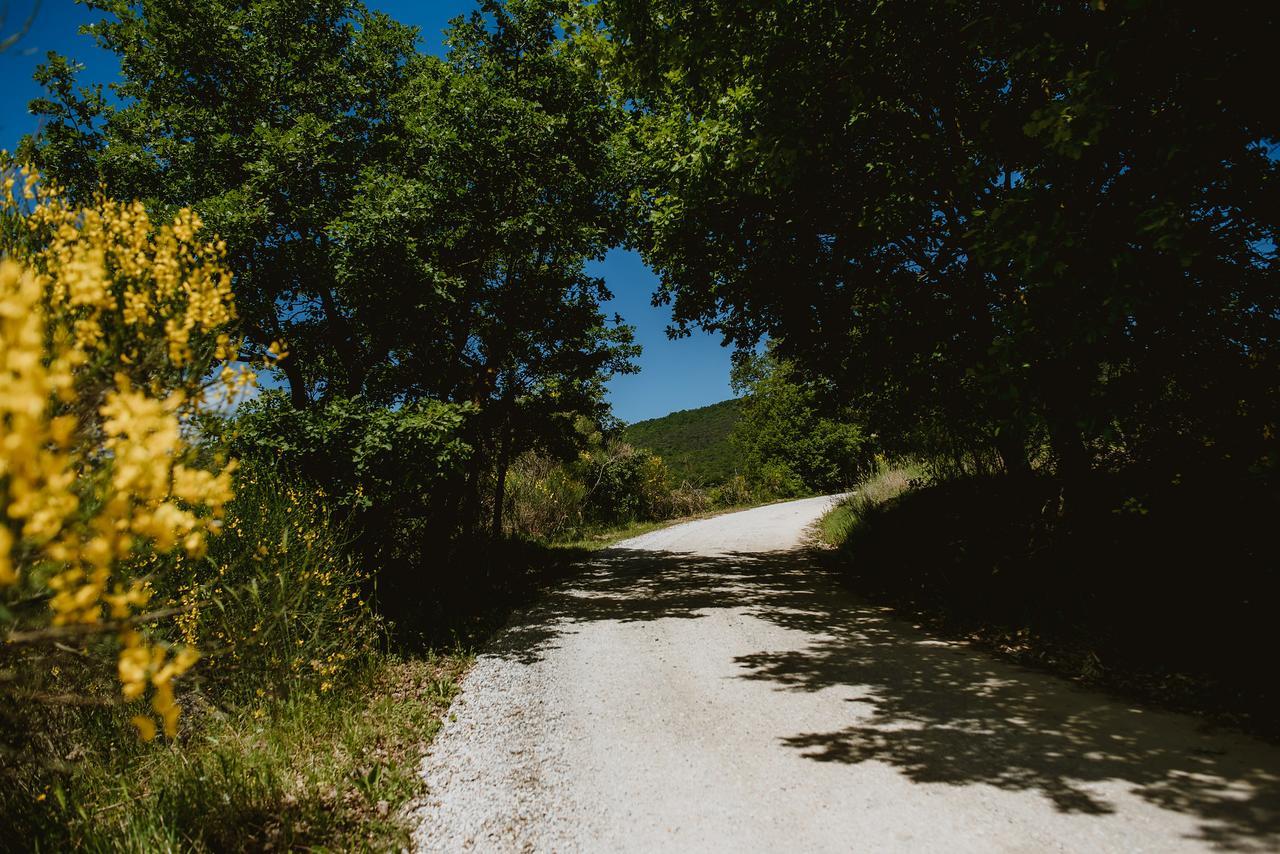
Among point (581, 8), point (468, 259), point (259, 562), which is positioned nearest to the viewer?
point (259, 562)

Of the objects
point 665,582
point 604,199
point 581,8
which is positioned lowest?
point 665,582

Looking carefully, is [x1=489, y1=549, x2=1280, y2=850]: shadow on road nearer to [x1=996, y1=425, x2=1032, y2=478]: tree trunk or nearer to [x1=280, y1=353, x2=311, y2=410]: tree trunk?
[x1=996, y1=425, x2=1032, y2=478]: tree trunk

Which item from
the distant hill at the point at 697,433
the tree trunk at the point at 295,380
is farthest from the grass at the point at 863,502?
the distant hill at the point at 697,433

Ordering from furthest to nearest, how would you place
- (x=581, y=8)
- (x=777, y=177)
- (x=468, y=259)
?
(x=468, y=259) → (x=581, y=8) → (x=777, y=177)

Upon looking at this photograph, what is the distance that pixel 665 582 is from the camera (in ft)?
34.2

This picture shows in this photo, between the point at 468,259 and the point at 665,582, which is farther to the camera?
the point at 665,582

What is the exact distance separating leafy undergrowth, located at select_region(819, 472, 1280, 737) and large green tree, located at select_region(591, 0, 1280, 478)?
591mm

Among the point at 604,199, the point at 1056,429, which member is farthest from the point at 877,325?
the point at 604,199

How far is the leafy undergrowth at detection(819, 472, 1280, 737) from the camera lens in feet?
14.5

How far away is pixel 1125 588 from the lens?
5.46 meters

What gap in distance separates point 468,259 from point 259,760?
774cm

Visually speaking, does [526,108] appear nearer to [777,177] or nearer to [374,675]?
[777,177]

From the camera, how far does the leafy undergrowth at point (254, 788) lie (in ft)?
10.7

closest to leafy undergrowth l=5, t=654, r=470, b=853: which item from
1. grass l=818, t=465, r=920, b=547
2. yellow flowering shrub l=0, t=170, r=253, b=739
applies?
yellow flowering shrub l=0, t=170, r=253, b=739
